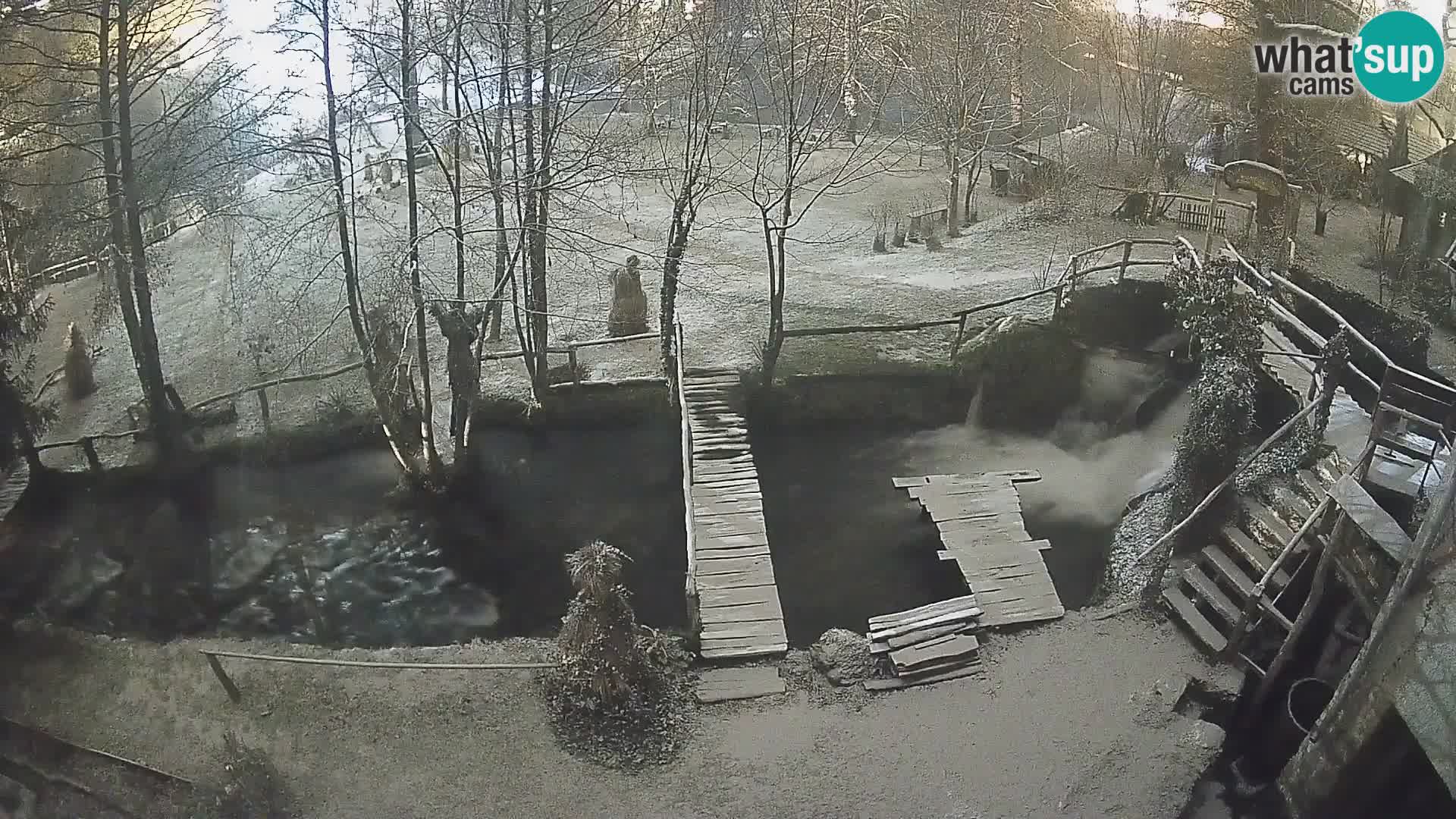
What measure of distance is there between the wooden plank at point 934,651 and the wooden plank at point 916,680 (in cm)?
9

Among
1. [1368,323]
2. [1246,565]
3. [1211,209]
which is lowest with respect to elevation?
[1246,565]

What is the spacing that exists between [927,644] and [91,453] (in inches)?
276

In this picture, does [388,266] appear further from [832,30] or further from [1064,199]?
[1064,199]

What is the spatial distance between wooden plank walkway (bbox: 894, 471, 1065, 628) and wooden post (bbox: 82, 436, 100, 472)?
23.0 feet

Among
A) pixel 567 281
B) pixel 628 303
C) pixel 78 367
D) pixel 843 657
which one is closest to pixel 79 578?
pixel 78 367

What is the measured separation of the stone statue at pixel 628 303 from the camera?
38.0 feet

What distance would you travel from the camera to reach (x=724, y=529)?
27.2ft

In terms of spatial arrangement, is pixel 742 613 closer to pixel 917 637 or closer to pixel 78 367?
pixel 917 637

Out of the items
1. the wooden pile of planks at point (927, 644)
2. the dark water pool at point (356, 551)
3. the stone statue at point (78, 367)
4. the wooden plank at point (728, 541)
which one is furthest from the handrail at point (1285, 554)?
the stone statue at point (78, 367)

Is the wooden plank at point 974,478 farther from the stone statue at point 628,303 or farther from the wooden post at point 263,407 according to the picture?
the wooden post at point 263,407

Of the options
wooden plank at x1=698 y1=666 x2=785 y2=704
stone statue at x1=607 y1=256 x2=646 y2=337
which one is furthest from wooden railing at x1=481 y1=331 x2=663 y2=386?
wooden plank at x1=698 y1=666 x2=785 y2=704

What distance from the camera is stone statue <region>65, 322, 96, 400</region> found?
8.12m

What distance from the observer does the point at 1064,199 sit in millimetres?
13734

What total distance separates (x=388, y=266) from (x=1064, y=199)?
30.1 ft
